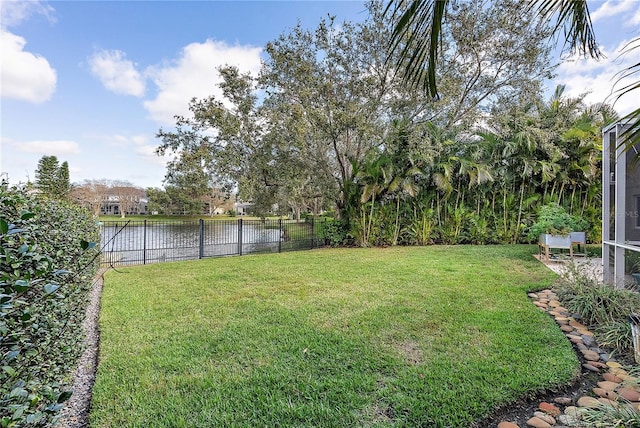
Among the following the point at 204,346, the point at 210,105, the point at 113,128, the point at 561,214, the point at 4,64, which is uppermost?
the point at 210,105

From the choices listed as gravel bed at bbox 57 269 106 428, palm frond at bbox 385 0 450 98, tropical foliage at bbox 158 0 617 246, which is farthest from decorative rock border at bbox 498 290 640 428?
tropical foliage at bbox 158 0 617 246

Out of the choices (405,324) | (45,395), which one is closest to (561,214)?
(405,324)

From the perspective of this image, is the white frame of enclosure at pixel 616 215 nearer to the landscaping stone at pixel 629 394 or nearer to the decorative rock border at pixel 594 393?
the decorative rock border at pixel 594 393

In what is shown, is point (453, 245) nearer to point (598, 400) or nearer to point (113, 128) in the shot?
point (598, 400)

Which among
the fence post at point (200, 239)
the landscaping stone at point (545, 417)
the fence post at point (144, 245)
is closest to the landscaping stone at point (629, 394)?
the landscaping stone at point (545, 417)

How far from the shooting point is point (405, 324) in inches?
125

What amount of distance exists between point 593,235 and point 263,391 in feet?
32.4

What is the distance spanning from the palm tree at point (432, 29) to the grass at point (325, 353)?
181 cm

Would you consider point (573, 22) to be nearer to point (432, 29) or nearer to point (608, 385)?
point (432, 29)

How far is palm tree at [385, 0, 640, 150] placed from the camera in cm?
110

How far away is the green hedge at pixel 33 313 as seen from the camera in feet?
3.02

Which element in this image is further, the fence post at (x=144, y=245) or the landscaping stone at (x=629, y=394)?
the fence post at (x=144, y=245)

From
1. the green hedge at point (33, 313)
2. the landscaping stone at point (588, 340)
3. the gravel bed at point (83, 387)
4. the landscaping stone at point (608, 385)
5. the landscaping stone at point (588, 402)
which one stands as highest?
the green hedge at point (33, 313)

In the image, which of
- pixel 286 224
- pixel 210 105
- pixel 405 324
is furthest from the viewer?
pixel 286 224
